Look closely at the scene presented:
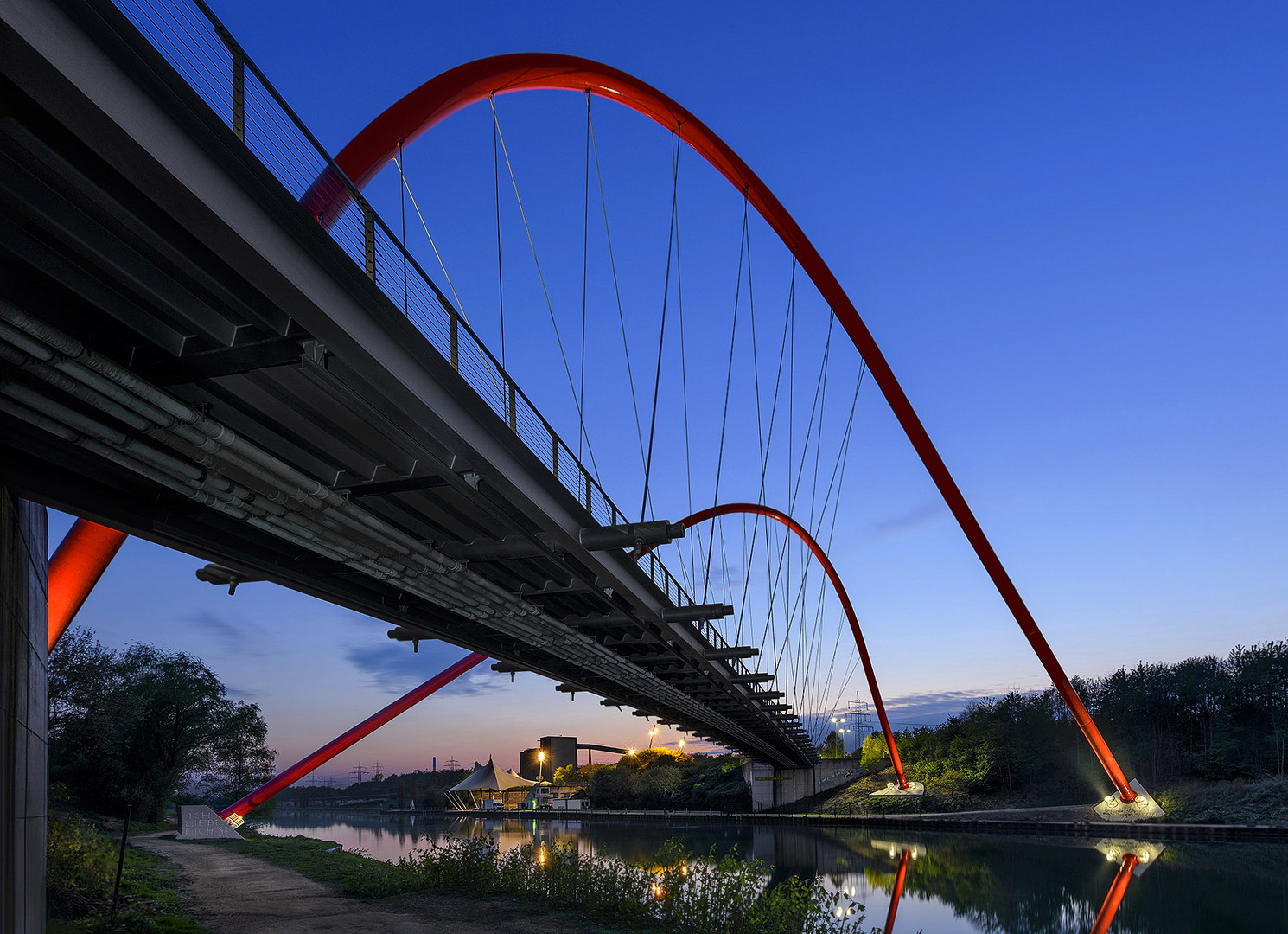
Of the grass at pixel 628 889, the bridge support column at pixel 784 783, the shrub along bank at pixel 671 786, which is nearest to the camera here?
the grass at pixel 628 889

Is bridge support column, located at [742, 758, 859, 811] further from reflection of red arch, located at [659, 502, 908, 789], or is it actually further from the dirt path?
the dirt path

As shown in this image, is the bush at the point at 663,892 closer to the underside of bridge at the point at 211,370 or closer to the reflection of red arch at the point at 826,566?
the underside of bridge at the point at 211,370

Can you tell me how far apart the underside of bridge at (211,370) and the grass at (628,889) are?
23.4 feet

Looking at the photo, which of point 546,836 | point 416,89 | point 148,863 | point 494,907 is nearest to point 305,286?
point 416,89

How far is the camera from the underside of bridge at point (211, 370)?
5.53 meters

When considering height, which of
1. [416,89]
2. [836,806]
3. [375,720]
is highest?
[416,89]

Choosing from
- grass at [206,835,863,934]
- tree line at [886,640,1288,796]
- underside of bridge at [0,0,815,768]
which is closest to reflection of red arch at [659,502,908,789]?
tree line at [886,640,1288,796]

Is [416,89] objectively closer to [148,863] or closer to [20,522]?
[20,522]

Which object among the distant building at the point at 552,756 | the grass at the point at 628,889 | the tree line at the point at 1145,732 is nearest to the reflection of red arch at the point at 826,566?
the tree line at the point at 1145,732

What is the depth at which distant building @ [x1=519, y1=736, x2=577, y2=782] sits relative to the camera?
120250 millimetres

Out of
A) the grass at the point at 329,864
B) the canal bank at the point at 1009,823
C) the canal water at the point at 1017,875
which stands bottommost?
the canal bank at the point at 1009,823

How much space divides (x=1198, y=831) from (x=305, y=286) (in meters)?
49.5

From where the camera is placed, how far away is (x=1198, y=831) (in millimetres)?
42375

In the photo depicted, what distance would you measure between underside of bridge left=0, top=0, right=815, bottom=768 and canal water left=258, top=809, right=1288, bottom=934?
51.5 feet
